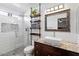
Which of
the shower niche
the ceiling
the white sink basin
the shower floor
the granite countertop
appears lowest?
the shower floor

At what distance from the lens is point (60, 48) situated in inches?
49.4

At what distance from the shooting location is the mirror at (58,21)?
4.11 feet

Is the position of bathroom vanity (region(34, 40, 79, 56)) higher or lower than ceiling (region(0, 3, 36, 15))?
lower

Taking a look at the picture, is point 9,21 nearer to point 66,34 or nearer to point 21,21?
point 21,21

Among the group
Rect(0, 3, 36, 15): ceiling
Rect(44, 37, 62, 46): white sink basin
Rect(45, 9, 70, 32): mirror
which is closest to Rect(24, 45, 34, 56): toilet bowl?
Rect(44, 37, 62, 46): white sink basin

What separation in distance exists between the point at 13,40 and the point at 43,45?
18.3 inches

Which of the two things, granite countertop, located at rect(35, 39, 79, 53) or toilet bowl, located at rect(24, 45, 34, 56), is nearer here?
granite countertop, located at rect(35, 39, 79, 53)

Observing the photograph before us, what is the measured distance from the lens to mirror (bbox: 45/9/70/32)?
1252 mm

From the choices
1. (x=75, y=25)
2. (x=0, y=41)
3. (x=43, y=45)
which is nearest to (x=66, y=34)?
(x=75, y=25)

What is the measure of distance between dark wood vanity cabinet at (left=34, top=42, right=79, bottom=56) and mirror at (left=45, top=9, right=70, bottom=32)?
276 millimetres

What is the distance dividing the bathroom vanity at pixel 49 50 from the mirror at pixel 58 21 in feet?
0.84

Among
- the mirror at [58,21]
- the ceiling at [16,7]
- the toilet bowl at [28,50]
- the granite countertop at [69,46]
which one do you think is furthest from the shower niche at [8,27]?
the granite countertop at [69,46]

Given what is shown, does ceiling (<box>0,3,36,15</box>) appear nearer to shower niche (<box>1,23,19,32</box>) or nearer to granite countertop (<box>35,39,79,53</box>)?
shower niche (<box>1,23,19,32</box>)

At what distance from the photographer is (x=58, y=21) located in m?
1.31
